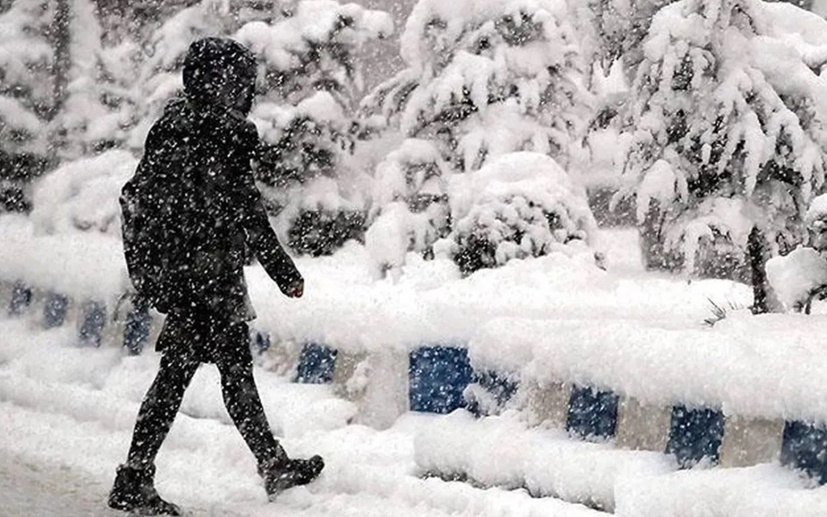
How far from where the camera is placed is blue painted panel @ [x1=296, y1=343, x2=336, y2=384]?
7562mm

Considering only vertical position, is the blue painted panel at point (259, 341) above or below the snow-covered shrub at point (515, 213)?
below

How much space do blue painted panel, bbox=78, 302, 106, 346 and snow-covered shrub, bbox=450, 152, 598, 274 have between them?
99.4 inches

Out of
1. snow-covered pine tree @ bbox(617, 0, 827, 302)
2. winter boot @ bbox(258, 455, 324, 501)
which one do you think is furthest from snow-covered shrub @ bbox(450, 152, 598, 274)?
winter boot @ bbox(258, 455, 324, 501)

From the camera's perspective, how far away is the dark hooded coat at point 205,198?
6.04m

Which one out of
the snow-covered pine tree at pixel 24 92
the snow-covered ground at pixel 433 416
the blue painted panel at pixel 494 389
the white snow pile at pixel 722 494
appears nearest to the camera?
the white snow pile at pixel 722 494

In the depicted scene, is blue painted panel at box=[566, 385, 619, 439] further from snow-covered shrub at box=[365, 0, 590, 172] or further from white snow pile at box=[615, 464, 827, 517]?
snow-covered shrub at box=[365, 0, 590, 172]

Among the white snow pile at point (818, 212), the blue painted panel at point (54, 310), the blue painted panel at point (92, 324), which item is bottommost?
the white snow pile at point (818, 212)

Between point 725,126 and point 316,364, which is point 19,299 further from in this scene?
point 725,126

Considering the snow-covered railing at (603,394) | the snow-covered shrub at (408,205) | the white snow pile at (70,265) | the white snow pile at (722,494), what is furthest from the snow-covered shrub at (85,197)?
the white snow pile at (722,494)

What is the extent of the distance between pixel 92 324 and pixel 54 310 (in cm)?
69

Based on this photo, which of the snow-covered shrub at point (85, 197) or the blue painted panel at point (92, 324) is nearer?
the blue painted panel at point (92, 324)

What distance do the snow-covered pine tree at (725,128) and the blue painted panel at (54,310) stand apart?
4.33m

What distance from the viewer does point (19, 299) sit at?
35.6 feet

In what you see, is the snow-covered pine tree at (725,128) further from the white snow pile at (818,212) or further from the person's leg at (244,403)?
the person's leg at (244,403)
